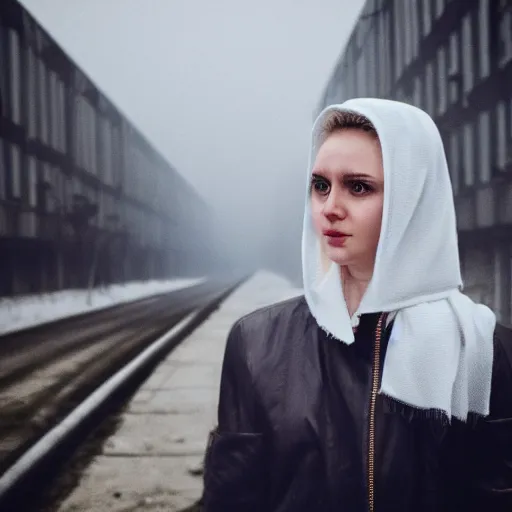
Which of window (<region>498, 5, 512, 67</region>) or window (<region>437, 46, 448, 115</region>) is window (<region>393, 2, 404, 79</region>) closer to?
window (<region>437, 46, 448, 115</region>)

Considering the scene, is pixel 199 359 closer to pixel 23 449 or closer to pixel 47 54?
pixel 23 449

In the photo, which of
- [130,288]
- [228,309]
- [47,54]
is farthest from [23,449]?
[130,288]

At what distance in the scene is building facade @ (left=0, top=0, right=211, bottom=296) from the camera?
1456cm

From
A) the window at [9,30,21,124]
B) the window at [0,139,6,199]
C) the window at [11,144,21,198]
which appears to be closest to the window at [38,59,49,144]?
Result: the window at [9,30,21,124]

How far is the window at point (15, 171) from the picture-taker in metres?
14.6

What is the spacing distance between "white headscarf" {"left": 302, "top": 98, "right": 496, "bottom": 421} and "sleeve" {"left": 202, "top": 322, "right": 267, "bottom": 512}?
315 millimetres

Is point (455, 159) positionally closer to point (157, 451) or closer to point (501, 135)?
point (501, 135)

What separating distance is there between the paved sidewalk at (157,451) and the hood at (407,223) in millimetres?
2429

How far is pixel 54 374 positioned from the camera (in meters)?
7.07

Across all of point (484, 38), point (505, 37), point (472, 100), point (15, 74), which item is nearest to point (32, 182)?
point (15, 74)

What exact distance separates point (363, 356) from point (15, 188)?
14617 millimetres

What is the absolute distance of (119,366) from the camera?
740 cm

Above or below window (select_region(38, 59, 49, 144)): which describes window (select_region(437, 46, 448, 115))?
below

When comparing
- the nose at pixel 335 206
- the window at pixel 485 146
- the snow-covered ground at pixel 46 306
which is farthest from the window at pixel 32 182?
the nose at pixel 335 206
